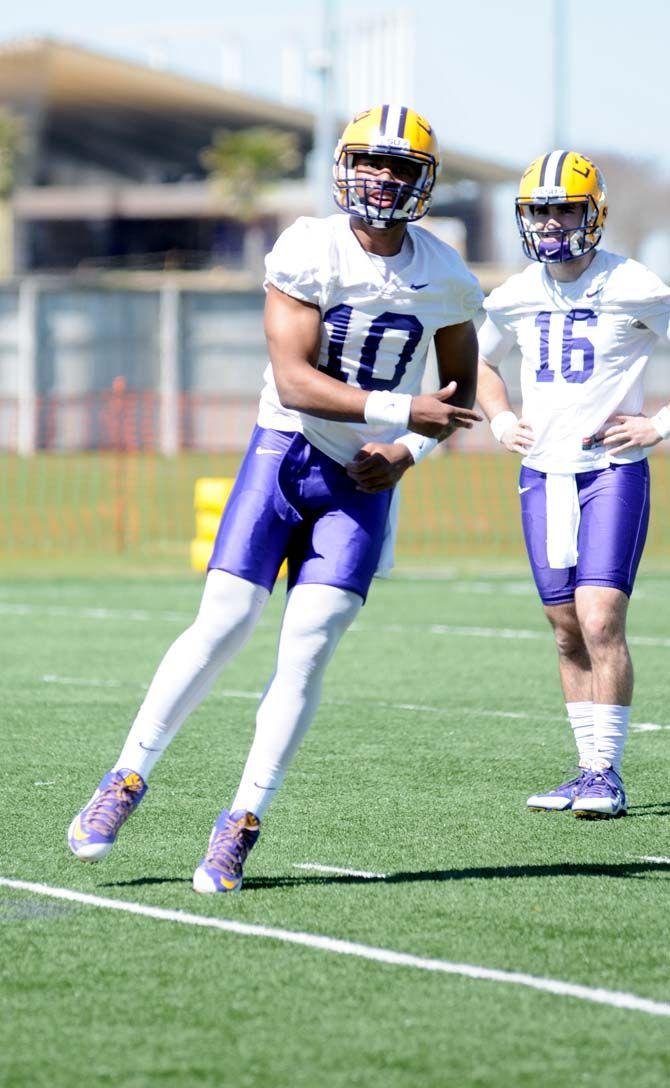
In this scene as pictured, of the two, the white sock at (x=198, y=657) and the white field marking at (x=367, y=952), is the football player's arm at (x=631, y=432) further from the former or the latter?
the white field marking at (x=367, y=952)

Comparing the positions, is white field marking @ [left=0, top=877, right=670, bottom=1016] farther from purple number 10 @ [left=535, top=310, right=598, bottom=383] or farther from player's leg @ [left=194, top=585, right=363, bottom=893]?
purple number 10 @ [left=535, top=310, right=598, bottom=383]

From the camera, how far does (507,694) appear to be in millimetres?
9906

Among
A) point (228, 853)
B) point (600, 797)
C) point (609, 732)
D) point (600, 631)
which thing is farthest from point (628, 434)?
point (228, 853)

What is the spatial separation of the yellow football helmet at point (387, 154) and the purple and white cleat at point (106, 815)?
1.78m

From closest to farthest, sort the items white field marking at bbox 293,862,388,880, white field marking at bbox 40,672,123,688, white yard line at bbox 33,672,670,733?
white field marking at bbox 293,862,388,880, white yard line at bbox 33,672,670,733, white field marking at bbox 40,672,123,688

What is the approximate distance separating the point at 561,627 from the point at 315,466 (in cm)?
184

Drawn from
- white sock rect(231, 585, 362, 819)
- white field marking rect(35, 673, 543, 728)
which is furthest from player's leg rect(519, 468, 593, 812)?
white field marking rect(35, 673, 543, 728)

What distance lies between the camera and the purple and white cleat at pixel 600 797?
21.6 feet

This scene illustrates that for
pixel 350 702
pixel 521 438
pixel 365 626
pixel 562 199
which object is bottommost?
pixel 365 626

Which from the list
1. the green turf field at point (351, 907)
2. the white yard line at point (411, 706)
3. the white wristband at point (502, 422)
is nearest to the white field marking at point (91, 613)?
the white yard line at point (411, 706)

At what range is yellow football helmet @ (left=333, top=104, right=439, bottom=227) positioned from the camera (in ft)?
17.7

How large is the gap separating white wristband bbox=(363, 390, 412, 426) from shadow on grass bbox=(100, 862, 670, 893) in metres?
1.36

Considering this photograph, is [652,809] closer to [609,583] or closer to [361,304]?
[609,583]

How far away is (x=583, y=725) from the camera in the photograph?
7.04 m
